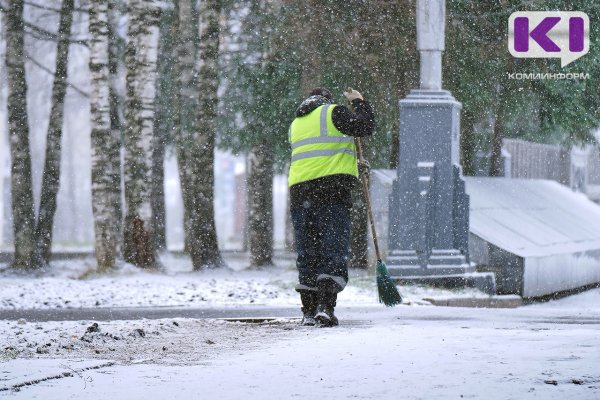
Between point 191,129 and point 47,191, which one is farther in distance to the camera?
point 191,129

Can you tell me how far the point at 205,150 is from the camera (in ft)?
70.7

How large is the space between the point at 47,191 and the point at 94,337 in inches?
565

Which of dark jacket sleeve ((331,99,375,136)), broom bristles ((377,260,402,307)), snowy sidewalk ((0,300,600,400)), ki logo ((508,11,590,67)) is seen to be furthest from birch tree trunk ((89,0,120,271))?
snowy sidewalk ((0,300,600,400))

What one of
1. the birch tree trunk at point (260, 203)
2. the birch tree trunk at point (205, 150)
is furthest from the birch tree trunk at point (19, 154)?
the birch tree trunk at point (260, 203)

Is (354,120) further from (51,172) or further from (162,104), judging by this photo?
(162,104)

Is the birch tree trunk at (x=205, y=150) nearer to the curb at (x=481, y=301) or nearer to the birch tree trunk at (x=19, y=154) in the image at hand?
the birch tree trunk at (x=19, y=154)

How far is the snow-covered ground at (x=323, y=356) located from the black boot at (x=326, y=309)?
119 mm

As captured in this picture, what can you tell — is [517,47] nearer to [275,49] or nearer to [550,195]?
[550,195]

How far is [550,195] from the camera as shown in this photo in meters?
22.1

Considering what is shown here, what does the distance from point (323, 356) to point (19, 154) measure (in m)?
15.5

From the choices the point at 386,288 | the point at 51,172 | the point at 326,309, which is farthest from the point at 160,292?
the point at 51,172

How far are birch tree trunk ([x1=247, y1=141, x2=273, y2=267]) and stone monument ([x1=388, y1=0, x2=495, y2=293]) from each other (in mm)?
9854

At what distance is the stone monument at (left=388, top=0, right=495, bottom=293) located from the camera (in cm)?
1509

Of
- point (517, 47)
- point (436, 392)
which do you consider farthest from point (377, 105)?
point (436, 392)
